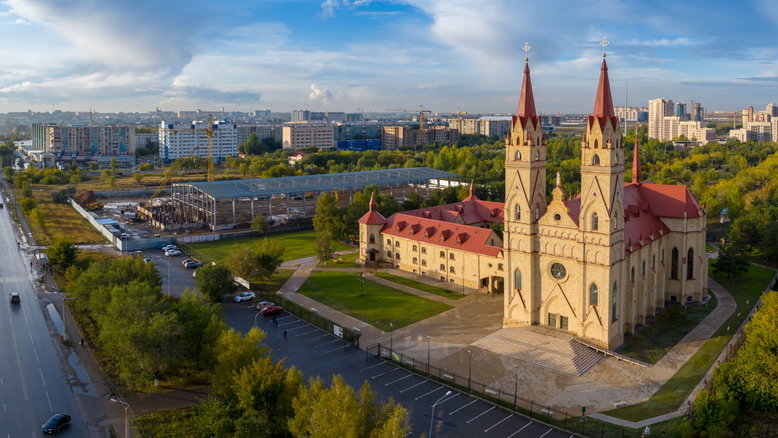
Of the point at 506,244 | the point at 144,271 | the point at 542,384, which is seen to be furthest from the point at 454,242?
the point at 144,271

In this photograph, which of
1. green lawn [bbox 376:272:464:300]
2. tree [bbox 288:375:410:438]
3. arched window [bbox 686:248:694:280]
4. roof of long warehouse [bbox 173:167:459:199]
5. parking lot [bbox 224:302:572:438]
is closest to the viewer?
tree [bbox 288:375:410:438]

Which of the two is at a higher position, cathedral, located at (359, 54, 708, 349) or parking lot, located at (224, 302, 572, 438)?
cathedral, located at (359, 54, 708, 349)

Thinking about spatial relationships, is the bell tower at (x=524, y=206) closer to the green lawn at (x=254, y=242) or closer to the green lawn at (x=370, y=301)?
the green lawn at (x=370, y=301)

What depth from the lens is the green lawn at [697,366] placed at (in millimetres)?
40406

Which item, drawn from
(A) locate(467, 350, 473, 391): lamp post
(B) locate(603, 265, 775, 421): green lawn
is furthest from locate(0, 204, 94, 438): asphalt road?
(B) locate(603, 265, 775, 421): green lawn

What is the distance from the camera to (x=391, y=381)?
44.8 metres

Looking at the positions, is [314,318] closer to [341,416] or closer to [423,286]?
[423,286]

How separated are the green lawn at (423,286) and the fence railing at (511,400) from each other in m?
16.0

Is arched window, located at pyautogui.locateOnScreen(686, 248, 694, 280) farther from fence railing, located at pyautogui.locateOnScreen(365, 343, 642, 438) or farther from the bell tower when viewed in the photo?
fence railing, located at pyautogui.locateOnScreen(365, 343, 642, 438)

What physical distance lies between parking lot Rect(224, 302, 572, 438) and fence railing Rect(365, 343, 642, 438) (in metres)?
0.63

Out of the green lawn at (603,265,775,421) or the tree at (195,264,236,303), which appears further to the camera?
the tree at (195,264,236,303)

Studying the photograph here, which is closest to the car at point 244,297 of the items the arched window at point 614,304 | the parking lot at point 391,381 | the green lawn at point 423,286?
the parking lot at point 391,381

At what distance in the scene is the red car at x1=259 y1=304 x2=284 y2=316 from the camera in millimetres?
58656

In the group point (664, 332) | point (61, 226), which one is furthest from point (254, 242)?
point (664, 332)
